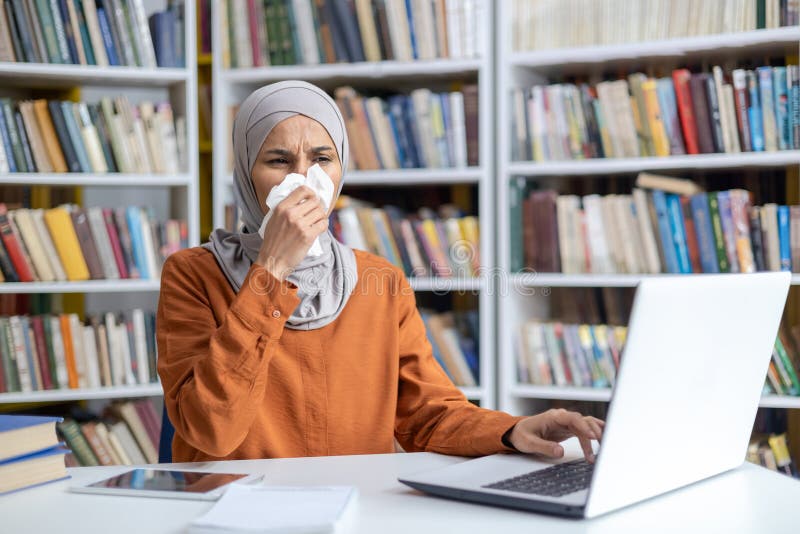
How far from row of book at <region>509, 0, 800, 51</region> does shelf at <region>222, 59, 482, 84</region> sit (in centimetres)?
22

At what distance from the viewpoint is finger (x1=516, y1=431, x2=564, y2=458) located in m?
1.19

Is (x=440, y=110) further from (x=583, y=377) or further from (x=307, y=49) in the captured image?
(x=583, y=377)

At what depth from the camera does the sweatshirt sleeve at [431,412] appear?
4.24 feet

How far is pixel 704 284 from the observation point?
933mm

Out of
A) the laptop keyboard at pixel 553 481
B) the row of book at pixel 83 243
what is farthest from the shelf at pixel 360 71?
the laptop keyboard at pixel 553 481

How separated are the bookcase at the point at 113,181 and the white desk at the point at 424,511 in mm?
1658

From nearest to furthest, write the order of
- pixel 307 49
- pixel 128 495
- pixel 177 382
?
pixel 128 495 → pixel 177 382 → pixel 307 49

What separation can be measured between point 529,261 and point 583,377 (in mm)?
408

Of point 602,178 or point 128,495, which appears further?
point 602,178

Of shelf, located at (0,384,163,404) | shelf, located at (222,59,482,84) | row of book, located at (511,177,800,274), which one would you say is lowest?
shelf, located at (0,384,163,404)

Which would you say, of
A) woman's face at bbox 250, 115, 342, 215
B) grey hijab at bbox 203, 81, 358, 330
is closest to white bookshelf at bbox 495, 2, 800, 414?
grey hijab at bbox 203, 81, 358, 330

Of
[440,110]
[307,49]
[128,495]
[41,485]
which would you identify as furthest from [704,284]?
[307,49]

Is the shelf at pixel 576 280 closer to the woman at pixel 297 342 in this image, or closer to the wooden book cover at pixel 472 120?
the wooden book cover at pixel 472 120

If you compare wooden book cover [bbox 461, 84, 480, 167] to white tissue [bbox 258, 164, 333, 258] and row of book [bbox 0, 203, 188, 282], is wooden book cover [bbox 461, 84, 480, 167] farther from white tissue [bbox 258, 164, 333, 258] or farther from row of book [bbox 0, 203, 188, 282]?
white tissue [bbox 258, 164, 333, 258]
